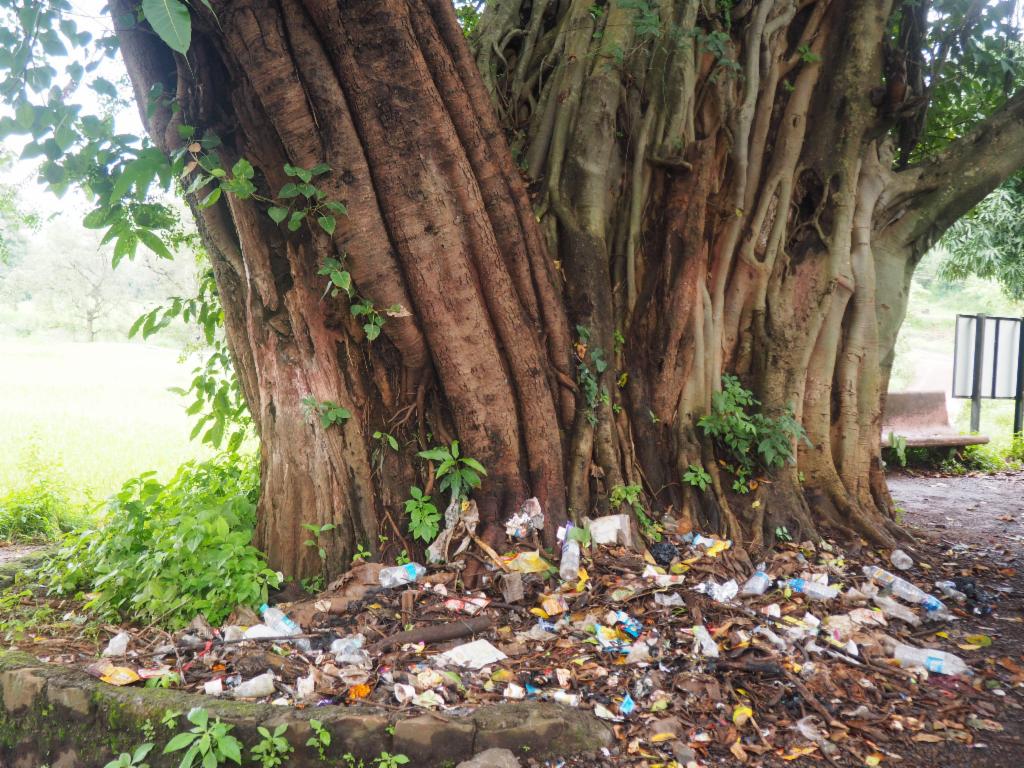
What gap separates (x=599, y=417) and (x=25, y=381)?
53.1ft

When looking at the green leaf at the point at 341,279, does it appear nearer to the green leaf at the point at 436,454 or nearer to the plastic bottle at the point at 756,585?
the green leaf at the point at 436,454

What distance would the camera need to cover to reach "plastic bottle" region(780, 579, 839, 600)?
3.13m

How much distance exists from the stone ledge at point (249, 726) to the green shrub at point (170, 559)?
53 centimetres

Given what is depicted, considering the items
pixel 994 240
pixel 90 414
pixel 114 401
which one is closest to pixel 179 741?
pixel 90 414

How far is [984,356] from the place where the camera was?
851 centimetres

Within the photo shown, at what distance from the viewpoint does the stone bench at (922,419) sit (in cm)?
761

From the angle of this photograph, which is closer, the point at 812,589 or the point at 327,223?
the point at 327,223

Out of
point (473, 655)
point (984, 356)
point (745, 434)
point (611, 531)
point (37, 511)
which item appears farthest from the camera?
point (984, 356)

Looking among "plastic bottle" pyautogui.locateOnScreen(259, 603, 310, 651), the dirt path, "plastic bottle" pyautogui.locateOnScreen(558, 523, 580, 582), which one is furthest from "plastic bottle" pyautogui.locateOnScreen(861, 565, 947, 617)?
"plastic bottle" pyautogui.locateOnScreen(259, 603, 310, 651)

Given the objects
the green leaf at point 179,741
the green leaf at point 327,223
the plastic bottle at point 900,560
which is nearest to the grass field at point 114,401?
the green leaf at point 327,223

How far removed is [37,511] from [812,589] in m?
5.53

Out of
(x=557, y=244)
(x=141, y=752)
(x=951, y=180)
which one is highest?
(x=951, y=180)

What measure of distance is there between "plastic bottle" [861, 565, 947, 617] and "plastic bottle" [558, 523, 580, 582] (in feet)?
5.05

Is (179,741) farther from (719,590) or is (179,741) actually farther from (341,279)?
(719,590)
